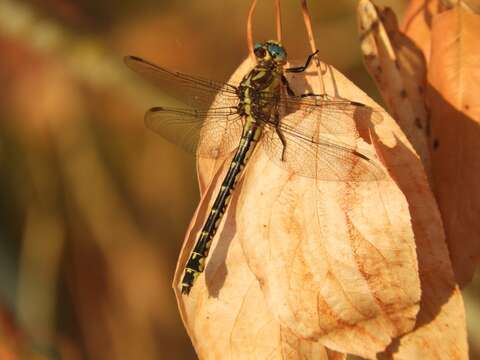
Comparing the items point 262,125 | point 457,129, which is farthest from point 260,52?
point 457,129

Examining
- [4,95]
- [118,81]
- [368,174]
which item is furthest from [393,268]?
[4,95]

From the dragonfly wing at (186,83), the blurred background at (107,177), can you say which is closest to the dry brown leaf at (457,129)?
the dragonfly wing at (186,83)

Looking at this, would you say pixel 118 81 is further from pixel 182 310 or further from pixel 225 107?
pixel 182 310

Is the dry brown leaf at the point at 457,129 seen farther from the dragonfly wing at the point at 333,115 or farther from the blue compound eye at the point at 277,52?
the blue compound eye at the point at 277,52

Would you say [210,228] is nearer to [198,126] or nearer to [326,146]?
[326,146]

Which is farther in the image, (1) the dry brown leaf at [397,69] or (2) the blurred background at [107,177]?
(2) the blurred background at [107,177]

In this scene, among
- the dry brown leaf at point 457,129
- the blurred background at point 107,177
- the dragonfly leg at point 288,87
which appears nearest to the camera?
the dry brown leaf at point 457,129
